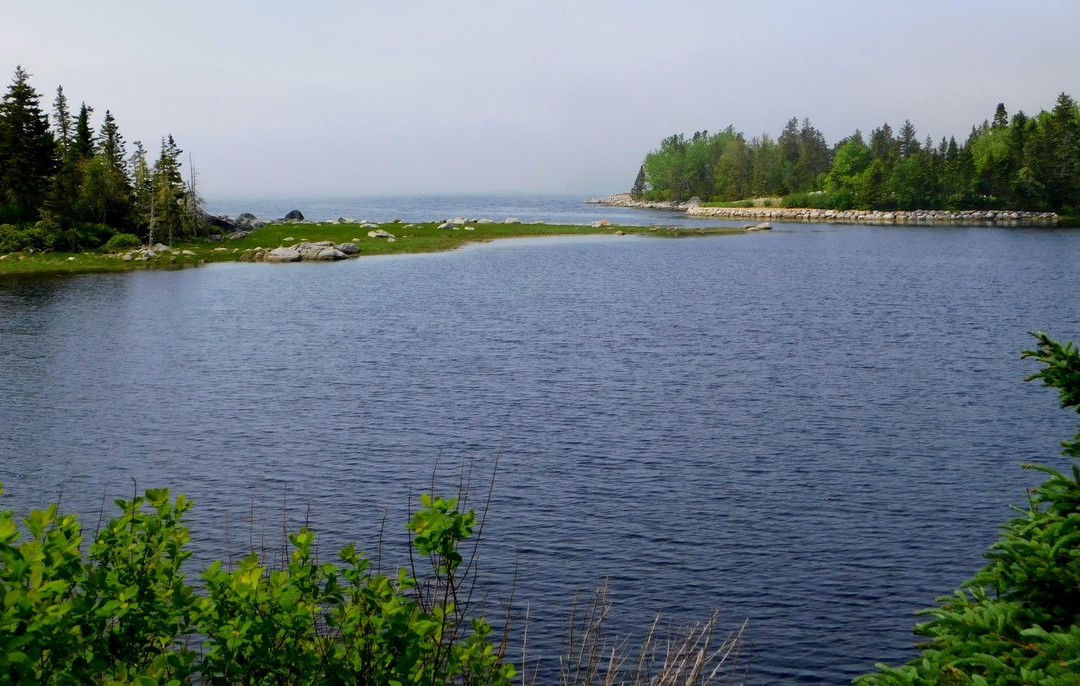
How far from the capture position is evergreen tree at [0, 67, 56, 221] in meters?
104

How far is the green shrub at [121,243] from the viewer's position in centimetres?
10562

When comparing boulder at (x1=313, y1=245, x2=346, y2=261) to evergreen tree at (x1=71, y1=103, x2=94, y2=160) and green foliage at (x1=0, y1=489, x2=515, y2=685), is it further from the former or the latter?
green foliage at (x1=0, y1=489, x2=515, y2=685)

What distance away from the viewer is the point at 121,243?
10700 centimetres

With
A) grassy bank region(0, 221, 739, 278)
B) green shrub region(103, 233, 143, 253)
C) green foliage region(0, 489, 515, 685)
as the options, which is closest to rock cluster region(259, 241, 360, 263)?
grassy bank region(0, 221, 739, 278)

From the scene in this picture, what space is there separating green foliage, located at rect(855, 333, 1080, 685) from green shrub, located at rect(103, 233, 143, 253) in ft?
355

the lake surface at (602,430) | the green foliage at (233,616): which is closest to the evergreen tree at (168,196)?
the lake surface at (602,430)

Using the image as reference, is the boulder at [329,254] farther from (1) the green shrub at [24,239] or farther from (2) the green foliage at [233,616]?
(2) the green foliage at [233,616]

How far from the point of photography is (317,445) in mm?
37906

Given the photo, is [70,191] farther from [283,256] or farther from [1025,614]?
[1025,614]

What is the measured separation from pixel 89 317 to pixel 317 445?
39414 millimetres

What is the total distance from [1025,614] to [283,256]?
10766 cm

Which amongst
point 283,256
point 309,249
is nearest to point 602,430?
point 283,256

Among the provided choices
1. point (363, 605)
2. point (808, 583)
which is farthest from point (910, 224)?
point (363, 605)

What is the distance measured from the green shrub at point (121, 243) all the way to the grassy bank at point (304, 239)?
2.14m
